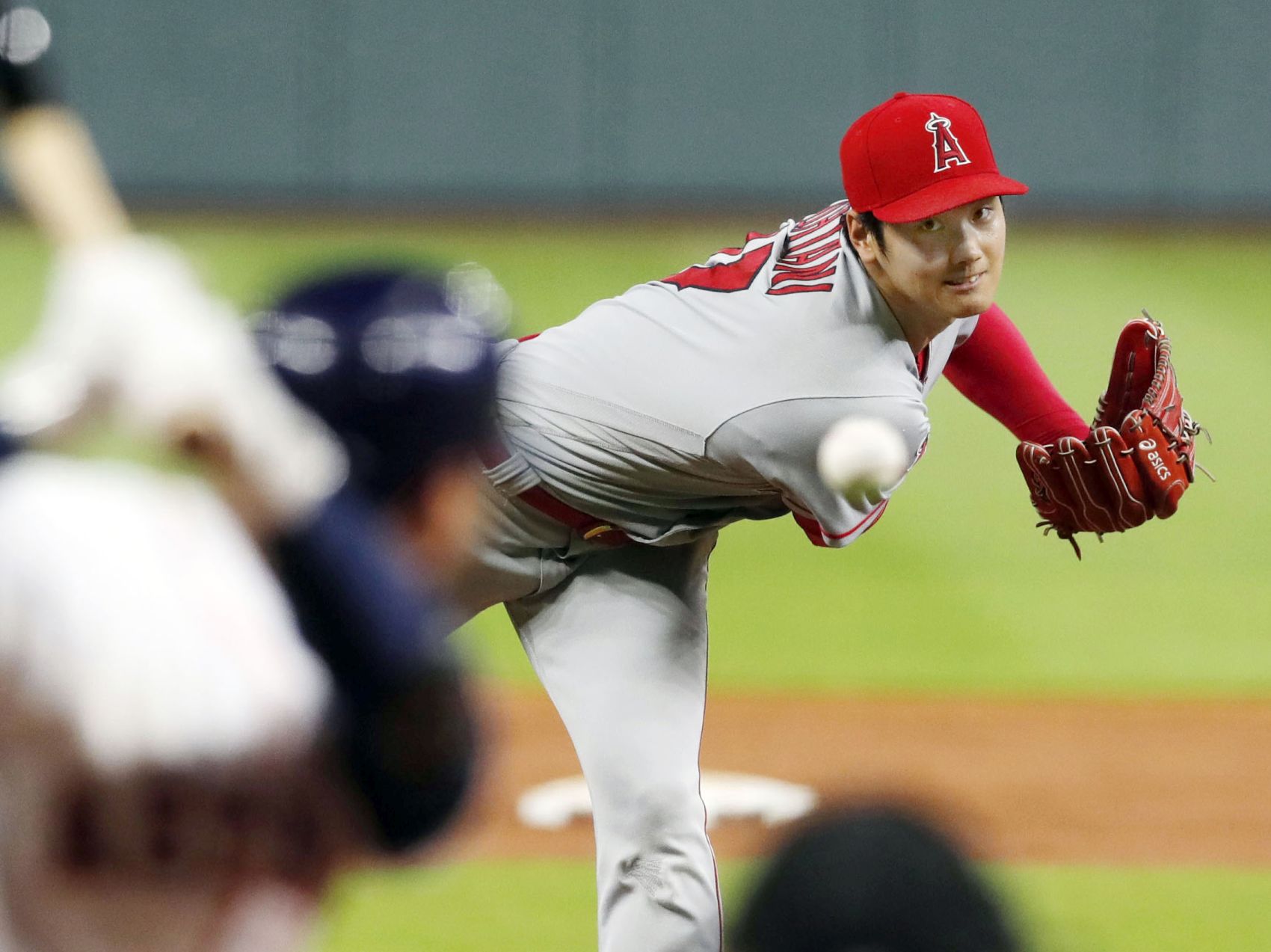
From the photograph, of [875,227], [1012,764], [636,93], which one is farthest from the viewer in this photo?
[636,93]

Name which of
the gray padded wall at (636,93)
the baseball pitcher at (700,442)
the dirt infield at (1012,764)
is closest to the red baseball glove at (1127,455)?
the baseball pitcher at (700,442)

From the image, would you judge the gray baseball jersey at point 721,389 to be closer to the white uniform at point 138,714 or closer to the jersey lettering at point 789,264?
the jersey lettering at point 789,264

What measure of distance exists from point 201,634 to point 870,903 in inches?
25.1

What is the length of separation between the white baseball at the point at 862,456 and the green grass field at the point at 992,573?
72cm

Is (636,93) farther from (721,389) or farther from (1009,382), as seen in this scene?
(721,389)

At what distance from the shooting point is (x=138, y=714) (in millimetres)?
1455

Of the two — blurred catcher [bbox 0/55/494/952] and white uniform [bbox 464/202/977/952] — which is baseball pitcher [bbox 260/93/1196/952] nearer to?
white uniform [bbox 464/202/977/952]

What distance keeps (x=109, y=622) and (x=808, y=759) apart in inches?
157

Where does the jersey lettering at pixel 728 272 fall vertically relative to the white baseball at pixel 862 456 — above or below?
above

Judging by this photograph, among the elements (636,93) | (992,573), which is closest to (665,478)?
(992,573)

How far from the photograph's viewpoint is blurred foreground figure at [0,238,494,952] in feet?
4.58

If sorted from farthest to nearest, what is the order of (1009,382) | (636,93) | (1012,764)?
(636,93) → (1012,764) → (1009,382)

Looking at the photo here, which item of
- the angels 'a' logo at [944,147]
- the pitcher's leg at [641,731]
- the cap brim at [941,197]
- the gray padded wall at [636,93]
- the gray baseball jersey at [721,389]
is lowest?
the gray padded wall at [636,93]

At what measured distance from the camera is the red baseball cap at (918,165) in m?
3.11
